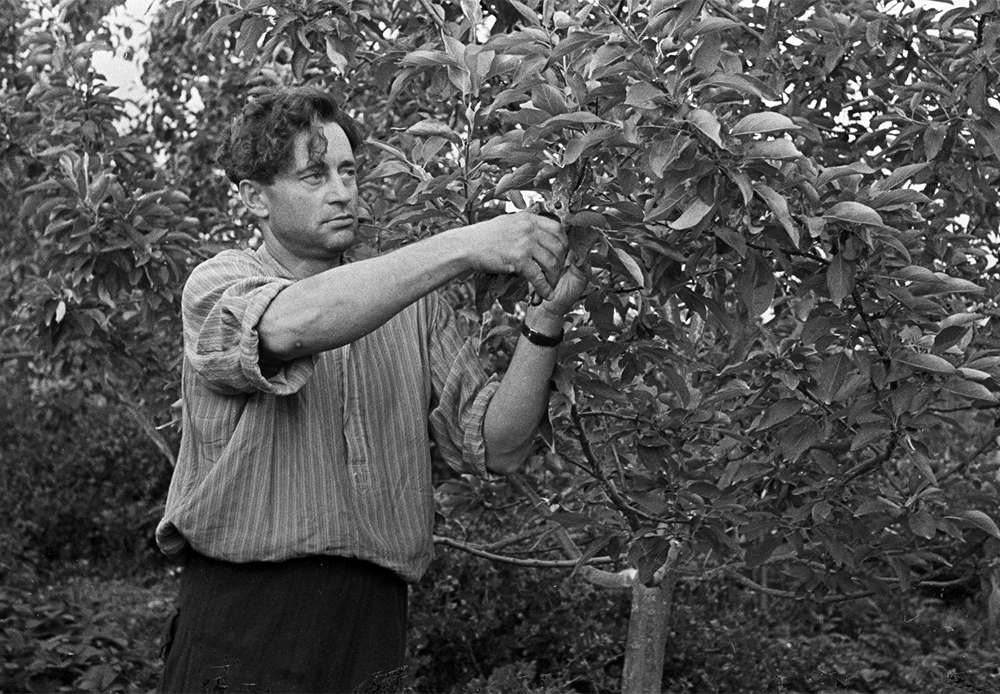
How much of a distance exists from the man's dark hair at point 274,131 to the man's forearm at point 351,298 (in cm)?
34

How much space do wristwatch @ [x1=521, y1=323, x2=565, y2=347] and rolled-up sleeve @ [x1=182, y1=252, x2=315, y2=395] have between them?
1.42 ft

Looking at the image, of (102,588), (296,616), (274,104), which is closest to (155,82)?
(102,588)

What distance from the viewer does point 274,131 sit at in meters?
2.42

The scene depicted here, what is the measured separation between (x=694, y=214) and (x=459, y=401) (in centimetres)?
60

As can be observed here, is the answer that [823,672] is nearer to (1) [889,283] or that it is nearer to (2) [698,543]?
(2) [698,543]

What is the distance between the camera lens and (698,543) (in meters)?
3.48

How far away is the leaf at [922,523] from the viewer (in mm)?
3285

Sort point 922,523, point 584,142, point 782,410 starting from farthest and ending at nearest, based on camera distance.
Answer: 1. point 922,523
2. point 782,410
3. point 584,142

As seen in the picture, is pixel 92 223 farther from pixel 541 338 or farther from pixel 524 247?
pixel 524 247

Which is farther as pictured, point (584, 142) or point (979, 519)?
point (979, 519)

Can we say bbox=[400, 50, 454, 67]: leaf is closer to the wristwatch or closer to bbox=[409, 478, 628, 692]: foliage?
the wristwatch

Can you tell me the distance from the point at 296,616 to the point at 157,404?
9.59ft

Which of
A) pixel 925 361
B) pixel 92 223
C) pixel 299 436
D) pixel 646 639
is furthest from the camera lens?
pixel 646 639

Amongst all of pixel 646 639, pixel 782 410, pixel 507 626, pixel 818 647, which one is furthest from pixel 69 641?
pixel 782 410
